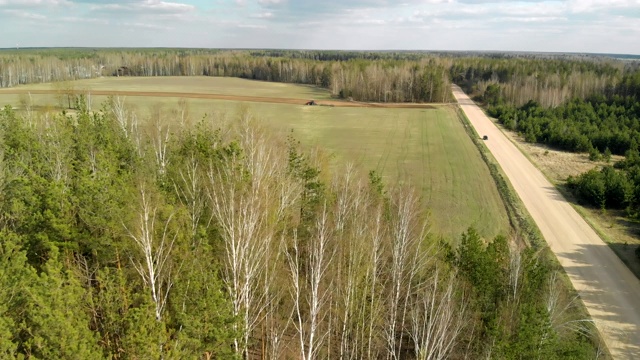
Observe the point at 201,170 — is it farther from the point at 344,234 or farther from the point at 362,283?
the point at 362,283

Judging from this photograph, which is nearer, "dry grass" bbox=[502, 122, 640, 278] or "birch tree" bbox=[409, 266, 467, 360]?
"birch tree" bbox=[409, 266, 467, 360]

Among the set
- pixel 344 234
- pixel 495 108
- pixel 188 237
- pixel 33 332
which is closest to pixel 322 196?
pixel 344 234

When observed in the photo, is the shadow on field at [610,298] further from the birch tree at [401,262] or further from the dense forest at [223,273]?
the birch tree at [401,262]

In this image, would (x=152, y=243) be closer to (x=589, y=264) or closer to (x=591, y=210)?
(x=589, y=264)

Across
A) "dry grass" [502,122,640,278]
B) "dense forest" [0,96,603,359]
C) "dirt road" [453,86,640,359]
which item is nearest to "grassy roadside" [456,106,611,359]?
"dirt road" [453,86,640,359]

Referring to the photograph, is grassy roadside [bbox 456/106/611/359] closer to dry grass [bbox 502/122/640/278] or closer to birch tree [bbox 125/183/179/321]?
dry grass [bbox 502/122/640/278]
